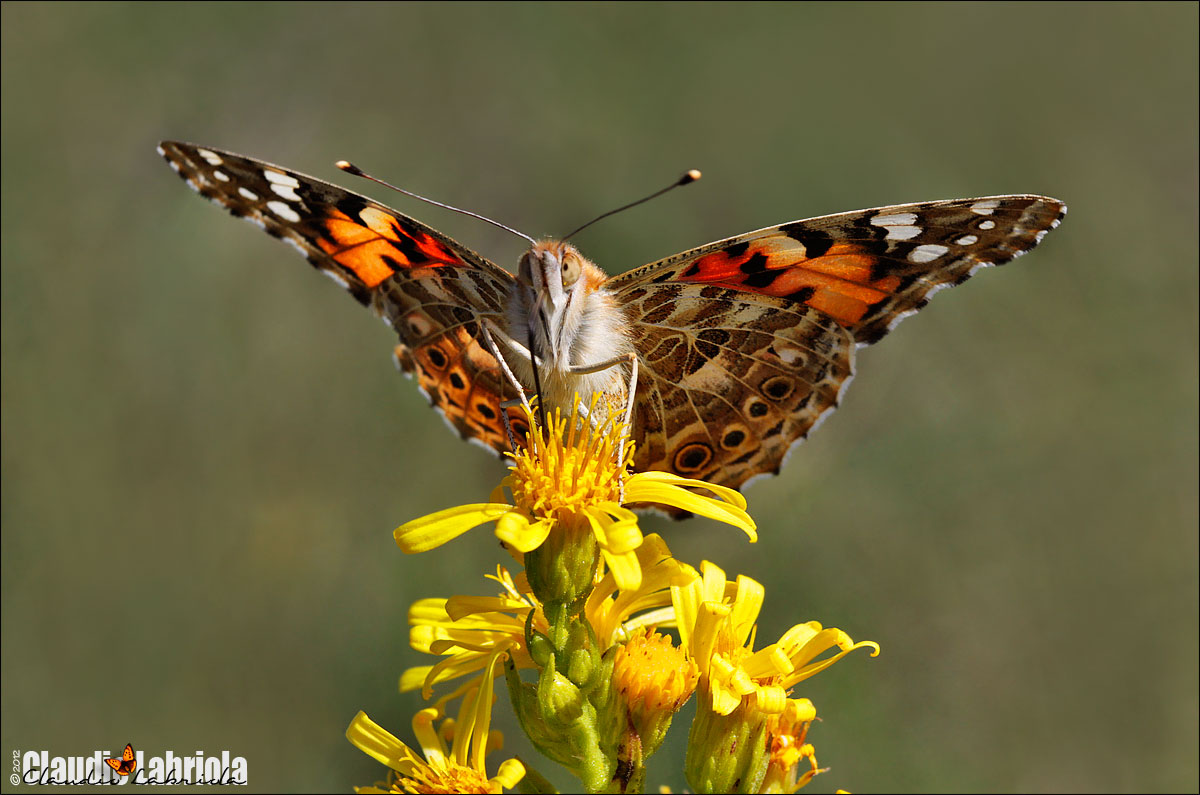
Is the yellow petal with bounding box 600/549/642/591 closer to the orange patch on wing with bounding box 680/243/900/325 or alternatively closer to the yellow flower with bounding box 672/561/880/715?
the yellow flower with bounding box 672/561/880/715

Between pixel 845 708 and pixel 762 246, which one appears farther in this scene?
pixel 845 708

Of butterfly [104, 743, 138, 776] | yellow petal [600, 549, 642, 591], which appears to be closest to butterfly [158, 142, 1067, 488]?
yellow petal [600, 549, 642, 591]

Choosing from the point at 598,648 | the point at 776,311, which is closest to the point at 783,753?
the point at 598,648

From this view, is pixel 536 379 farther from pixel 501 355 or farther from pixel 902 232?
pixel 902 232

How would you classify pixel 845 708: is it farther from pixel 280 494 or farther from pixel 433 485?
pixel 280 494

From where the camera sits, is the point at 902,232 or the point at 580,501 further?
the point at 902,232

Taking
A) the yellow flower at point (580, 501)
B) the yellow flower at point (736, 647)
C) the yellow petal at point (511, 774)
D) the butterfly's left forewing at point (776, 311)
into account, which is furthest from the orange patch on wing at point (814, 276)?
the yellow petal at point (511, 774)

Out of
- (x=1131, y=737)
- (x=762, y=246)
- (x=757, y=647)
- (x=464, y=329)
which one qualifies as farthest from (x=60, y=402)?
(x=1131, y=737)
